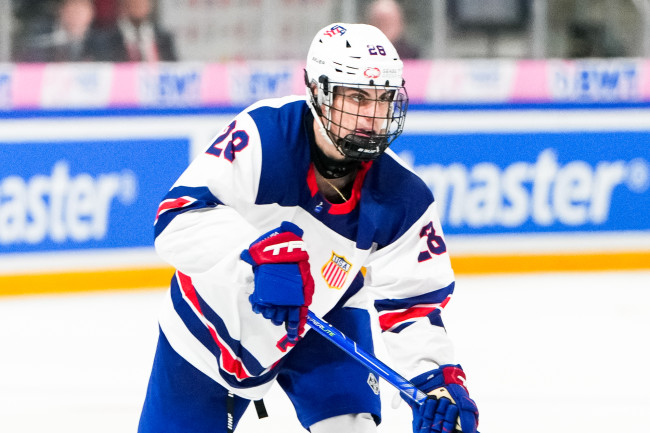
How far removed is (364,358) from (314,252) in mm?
272

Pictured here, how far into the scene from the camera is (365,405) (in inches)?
96.0

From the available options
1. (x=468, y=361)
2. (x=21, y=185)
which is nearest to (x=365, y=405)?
(x=468, y=361)

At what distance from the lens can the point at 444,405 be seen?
2.17m

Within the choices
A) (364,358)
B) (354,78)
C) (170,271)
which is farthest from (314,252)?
(170,271)

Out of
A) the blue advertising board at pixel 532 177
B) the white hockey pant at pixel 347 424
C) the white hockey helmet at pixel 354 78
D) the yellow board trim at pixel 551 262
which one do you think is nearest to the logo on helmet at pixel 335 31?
the white hockey helmet at pixel 354 78

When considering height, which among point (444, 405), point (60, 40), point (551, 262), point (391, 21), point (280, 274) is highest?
point (391, 21)

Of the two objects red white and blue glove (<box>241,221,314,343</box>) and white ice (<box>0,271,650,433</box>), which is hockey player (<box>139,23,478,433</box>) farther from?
white ice (<box>0,271,650,433</box>)

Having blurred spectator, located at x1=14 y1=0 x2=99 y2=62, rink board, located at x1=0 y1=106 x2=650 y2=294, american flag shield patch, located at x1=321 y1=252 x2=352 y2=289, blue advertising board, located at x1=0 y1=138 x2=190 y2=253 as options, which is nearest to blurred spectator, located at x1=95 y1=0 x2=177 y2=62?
blurred spectator, located at x1=14 y1=0 x2=99 y2=62

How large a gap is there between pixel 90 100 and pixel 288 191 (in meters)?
3.50

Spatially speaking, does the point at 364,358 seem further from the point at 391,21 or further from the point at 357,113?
the point at 391,21

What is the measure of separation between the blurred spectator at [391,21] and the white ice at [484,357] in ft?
5.01

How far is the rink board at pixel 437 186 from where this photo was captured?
5.39 m

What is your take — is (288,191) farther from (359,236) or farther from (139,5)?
(139,5)

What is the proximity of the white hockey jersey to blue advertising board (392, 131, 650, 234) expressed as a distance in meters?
3.44
